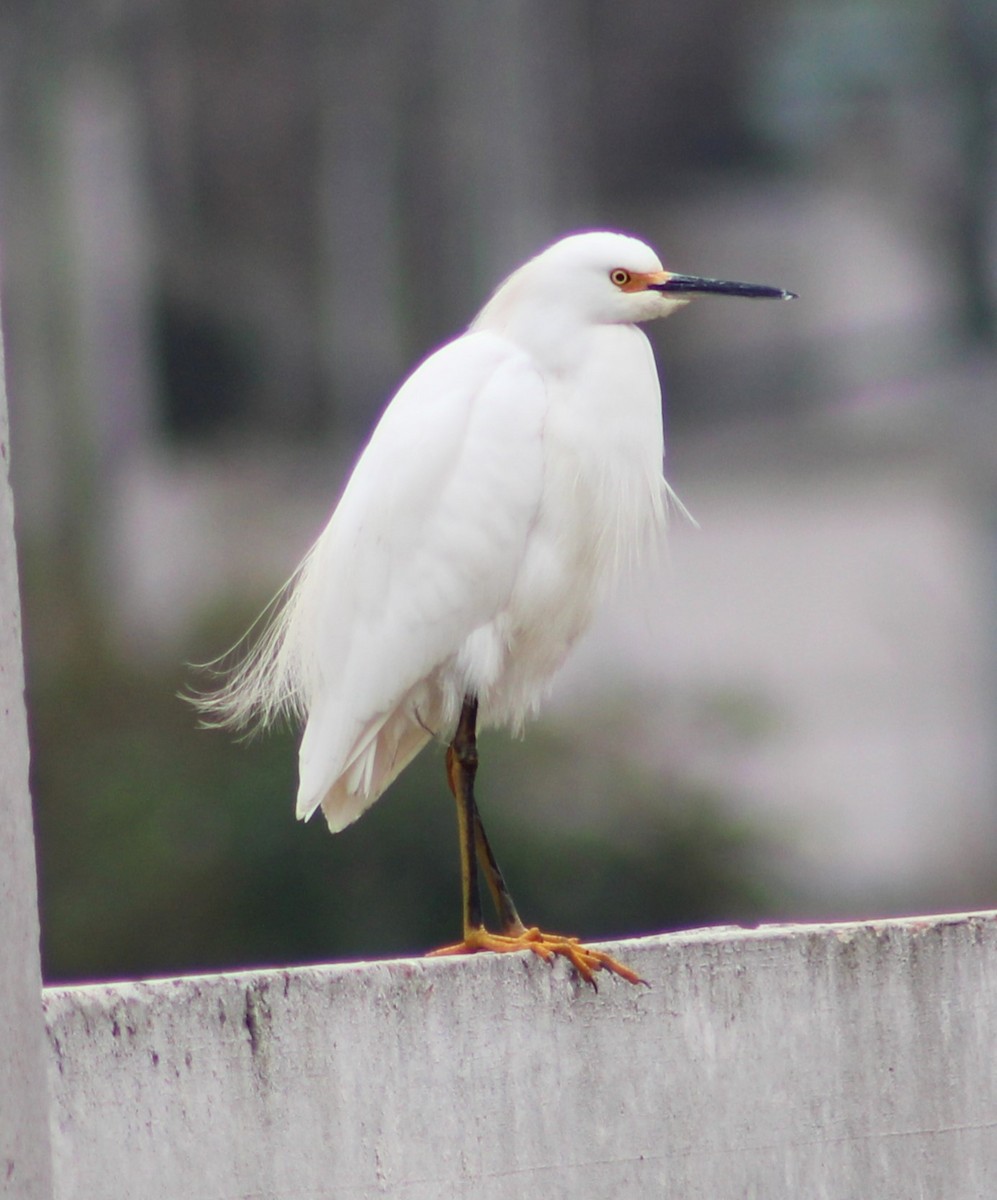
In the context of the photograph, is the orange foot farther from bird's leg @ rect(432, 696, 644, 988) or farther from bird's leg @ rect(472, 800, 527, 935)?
bird's leg @ rect(472, 800, 527, 935)

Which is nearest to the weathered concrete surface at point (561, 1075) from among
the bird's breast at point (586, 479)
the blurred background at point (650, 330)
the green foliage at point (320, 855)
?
the bird's breast at point (586, 479)

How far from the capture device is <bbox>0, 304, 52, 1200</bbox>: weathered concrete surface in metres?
2.19

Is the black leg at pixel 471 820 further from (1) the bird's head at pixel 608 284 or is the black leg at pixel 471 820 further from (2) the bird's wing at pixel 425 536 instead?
(1) the bird's head at pixel 608 284

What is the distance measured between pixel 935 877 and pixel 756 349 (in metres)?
4.00

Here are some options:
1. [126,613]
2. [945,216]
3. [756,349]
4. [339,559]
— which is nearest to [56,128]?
[126,613]

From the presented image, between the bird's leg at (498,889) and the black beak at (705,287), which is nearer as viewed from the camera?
the black beak at (705,287)

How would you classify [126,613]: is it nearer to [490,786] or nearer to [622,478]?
[490,786]

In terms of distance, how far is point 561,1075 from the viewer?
293 centimetres

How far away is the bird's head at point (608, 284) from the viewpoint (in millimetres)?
3463

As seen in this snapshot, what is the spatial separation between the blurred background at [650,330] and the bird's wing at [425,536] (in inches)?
243

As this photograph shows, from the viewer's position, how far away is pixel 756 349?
44.7ft

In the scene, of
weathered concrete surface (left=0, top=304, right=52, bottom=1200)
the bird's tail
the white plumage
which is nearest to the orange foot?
the white plumage

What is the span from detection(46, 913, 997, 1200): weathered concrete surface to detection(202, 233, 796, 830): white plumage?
0.64 m

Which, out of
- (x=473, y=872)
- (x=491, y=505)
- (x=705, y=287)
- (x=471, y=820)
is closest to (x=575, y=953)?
(x=473, y=872)
